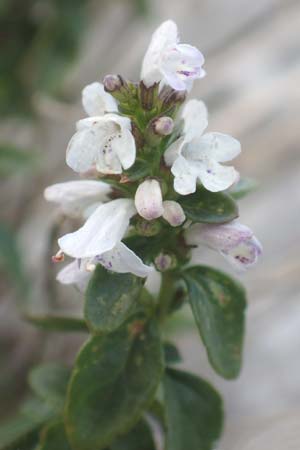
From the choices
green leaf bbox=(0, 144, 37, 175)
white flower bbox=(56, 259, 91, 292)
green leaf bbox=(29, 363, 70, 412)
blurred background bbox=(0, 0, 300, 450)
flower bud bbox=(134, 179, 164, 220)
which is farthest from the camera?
green leaf bbox=(0, 144, 37, 175)

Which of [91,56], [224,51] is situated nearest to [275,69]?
[224,51]

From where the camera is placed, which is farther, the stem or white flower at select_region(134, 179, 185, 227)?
the stem

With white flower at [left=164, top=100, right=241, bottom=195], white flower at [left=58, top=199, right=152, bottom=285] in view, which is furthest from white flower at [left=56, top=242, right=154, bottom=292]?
white flower at [left=164, top=100, right=241, bottom=195]

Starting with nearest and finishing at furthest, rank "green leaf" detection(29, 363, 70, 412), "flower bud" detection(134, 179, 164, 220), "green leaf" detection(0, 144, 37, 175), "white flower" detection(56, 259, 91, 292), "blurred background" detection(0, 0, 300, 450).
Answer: "flower bud" detection(134, 179, 164, 220)
"white flower" detection(56, 259, 91, 292)
"green leaf" detection(29, 363, 70, 412)
"blurred background" detection(0, 0, 300, 450)
"green leaf" detection(0, 144, 37, 175)

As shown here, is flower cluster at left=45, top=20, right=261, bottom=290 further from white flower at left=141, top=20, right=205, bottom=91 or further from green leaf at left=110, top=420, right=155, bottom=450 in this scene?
green leaf at left=110, top=420, right=155, bottom=450

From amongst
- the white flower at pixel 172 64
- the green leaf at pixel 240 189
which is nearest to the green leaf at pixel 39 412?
the green leaf at pixel 240 189

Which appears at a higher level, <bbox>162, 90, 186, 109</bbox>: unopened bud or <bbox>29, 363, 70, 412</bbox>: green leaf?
<bbox>162, 90, 186, 109</bbox>: unopened bud

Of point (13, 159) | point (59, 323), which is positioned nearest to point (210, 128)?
point (13, 159)

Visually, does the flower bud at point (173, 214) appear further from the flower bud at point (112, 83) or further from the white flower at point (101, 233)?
the flower bud at point (112, 83)

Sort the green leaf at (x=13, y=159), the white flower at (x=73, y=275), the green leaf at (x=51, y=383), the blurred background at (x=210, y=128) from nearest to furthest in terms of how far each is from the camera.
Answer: the white flower at (x=73, y=275) → the green leaf at (x=51, y=383) → the blurred background at (x=210, y=128) → the green leaf at (x=13, y=159)
